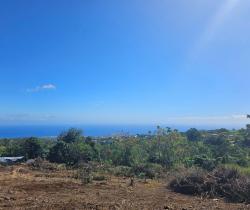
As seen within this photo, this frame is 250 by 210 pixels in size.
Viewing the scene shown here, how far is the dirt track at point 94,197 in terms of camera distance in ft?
32.9

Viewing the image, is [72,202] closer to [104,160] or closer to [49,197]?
[49,197]

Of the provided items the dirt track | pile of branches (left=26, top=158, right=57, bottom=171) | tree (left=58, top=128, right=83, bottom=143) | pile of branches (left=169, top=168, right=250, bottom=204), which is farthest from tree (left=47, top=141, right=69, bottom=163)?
pile of branches (left=169, top=168, right=250, bottom=204)

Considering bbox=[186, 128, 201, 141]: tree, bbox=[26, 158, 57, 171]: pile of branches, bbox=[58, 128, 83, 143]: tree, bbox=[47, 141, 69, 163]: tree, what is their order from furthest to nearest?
bbox=[186, 128, 201, 141]: tree
bbox=[58, 128, 83, 143]: tree
bbox=[47, 141, 69, 163]: tree
bbox=[26, 158, 57, 171]: pile of branches

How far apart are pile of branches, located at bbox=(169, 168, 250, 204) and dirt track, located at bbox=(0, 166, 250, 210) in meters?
0.53

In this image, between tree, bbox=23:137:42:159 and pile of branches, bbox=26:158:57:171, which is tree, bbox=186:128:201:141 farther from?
pile of branches, bbox=26:158:57:171

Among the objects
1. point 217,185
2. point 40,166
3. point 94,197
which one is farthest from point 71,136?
point 94,197

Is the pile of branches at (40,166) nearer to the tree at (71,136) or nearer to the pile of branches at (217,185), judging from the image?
the tree at (71,136)

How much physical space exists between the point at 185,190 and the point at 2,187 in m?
5.89

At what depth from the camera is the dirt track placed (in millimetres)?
10017

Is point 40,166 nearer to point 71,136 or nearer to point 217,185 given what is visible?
point 71,136

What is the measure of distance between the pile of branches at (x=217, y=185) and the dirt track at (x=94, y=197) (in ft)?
1.73

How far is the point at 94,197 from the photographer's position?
1138cm

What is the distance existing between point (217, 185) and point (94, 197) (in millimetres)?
3949

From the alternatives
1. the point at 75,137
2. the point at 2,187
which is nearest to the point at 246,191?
the point at 2,187
